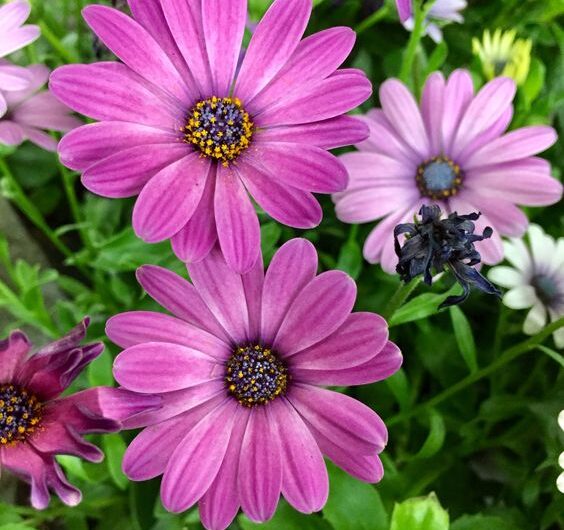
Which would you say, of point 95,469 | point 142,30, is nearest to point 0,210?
point 95,469

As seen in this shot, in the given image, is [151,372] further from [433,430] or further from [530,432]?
[530,432]

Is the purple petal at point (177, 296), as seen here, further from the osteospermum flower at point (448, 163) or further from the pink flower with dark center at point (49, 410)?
the osteospermum flower at point (448, 163)

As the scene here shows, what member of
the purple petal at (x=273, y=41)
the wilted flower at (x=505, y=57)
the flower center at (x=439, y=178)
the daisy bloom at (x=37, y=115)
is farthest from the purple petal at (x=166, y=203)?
the wilted flower at (x=505, y=57)

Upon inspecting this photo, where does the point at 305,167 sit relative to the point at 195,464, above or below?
above

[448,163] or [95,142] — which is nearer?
[95,142]

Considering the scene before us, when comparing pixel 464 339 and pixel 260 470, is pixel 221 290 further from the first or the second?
pixel 464 339

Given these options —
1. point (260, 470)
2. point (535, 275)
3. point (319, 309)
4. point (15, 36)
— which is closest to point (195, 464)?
point (260, 470)
